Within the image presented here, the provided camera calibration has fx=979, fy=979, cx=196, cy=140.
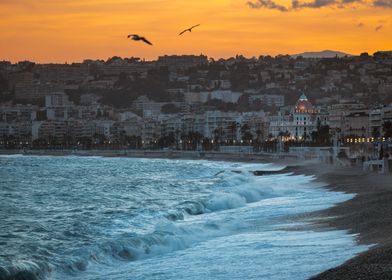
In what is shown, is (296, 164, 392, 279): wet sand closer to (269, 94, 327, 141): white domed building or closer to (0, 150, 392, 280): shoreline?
(0, 150, 392, 280): shoreline

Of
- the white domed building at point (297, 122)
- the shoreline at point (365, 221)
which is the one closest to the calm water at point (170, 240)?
the shoreline at point (365, 221)

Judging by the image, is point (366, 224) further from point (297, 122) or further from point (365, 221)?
point (297, 122)

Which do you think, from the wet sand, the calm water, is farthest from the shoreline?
the calm water

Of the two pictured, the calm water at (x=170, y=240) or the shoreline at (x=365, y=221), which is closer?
the shoreline at (x=365, y=221)

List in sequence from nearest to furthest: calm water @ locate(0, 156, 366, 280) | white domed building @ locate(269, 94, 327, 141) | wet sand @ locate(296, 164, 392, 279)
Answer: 1. wet sand @ locate(296, 164, 392, 279)
2. calm water @ locate(0, 156, 366, 280)
3. white domed building @ locate(269, 94, 327, 141)

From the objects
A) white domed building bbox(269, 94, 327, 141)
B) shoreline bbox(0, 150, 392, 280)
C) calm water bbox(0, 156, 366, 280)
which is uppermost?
→ white domed building bbox(269, 94, 327, 141)

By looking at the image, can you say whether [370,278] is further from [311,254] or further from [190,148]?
[190,148]

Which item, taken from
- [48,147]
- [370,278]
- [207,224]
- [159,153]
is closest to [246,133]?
[159,153]

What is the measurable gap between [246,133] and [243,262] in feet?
445

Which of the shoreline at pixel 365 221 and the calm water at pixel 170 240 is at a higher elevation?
the shoreline at pixel 365 221

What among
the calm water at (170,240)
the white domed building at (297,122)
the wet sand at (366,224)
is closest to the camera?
the wet sand at (366,224)

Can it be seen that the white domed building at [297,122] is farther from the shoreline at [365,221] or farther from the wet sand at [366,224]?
the wet sand at [366,224]

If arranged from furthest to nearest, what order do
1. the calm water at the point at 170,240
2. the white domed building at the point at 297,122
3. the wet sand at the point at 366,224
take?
the white domed building at the point at 297,122 → the calm water at the point at 170,240 → the wet sand at the point at 366,224

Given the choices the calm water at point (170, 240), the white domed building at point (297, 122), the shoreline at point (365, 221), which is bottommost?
the calm water at point (170, 240)
